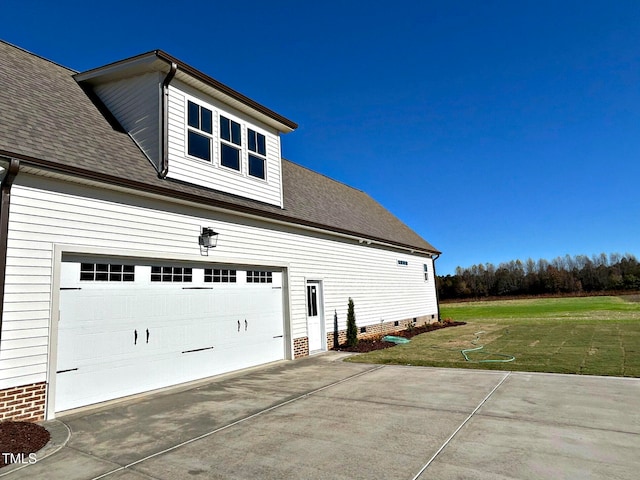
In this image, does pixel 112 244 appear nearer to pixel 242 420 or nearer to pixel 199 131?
pixel 199 131

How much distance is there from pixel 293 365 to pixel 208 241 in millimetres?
4003

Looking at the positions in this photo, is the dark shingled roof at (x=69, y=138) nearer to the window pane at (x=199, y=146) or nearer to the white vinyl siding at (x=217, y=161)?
the white vinyl siding at (x=217, y=161)

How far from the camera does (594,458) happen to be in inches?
155

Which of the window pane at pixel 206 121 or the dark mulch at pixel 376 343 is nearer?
the window pane at pixel 206 121

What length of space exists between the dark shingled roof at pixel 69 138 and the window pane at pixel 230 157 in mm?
907

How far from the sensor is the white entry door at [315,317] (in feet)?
39.8

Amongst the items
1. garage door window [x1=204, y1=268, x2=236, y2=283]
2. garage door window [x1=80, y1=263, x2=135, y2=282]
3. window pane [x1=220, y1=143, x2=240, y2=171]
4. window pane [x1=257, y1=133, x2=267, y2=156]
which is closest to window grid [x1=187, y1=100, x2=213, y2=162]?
window pane [x1=220, y1=143, x2=240, y2=171]

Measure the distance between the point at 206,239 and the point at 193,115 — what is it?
10.2 feet

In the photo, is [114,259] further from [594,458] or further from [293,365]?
[594,458]

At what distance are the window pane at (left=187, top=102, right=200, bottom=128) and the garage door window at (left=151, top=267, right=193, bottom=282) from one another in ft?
11.6

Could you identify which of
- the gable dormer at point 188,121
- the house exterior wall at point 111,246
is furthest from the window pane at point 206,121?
the house exterior wall at point 111,246

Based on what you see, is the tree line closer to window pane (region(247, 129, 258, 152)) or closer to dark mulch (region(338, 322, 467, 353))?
dark mulch (region(338, 322, 467, 353))

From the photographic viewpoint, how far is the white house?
19.8 feet

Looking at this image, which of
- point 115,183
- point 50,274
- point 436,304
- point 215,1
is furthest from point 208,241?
point 436,304
